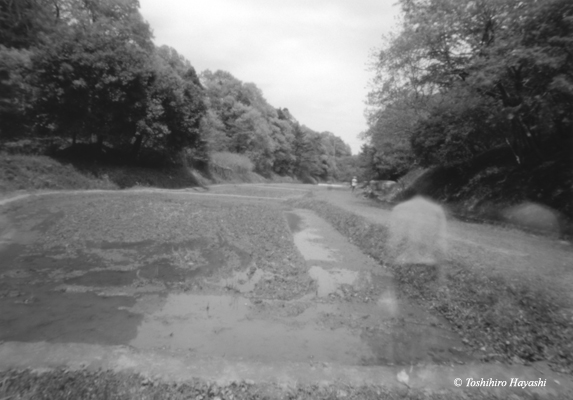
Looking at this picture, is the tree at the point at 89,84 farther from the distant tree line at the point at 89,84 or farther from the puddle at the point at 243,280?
the puddle at the point at 243,280

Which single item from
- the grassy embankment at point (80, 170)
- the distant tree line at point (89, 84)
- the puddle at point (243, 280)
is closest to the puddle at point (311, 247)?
the puddle at point (243, 280)

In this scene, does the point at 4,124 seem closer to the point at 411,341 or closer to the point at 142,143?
the point at 142,143

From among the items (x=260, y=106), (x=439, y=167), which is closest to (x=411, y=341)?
(x=439, y=167)

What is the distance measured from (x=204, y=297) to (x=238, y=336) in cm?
158

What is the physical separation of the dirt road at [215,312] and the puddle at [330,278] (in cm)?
5

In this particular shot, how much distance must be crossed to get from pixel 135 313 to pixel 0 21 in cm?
2694

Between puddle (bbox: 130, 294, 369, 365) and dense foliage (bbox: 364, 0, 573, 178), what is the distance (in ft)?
35.0

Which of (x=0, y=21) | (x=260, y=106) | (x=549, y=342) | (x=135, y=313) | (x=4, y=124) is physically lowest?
(x=135, y=313)

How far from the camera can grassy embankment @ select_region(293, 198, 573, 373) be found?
14.4ft

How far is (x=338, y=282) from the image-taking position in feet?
23.9

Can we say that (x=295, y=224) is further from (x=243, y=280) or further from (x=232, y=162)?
(x=232, y=162)

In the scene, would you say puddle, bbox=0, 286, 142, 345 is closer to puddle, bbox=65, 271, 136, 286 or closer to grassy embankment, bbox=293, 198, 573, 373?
puddle, bbox=65, 271, 136, 286

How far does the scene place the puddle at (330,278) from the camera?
6.77 meters

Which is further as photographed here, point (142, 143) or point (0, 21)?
point (142, 143)
